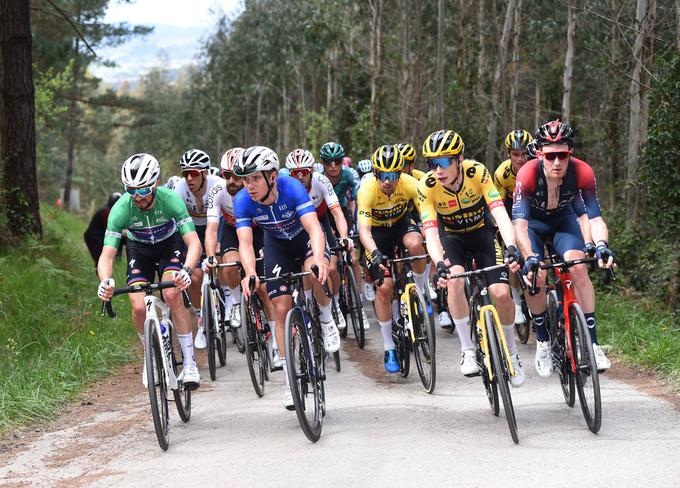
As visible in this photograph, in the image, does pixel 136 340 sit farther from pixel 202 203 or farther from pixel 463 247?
pixel 463 247

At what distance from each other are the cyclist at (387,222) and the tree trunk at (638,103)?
6376 millimetres

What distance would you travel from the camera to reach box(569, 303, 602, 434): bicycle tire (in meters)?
6.52

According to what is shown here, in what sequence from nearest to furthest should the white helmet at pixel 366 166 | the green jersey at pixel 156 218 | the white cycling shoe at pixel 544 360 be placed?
the white cycling shoe at pixel 544 360 < the green jersey at pixel 156 218 < the white helmet at pixel 366 166

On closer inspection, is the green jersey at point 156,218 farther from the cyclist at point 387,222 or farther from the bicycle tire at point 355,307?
the bicycle tire at point 355,307

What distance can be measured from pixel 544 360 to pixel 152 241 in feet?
12.1

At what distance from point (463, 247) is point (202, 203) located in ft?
12.8

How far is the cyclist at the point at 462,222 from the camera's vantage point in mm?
7348

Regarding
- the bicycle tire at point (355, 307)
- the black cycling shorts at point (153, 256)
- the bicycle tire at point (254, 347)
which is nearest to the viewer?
the black cycling shorts at point (153, 256)

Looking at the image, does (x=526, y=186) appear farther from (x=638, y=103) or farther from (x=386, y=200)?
(x=638, y=103)

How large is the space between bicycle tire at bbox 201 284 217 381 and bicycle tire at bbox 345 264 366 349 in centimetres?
206

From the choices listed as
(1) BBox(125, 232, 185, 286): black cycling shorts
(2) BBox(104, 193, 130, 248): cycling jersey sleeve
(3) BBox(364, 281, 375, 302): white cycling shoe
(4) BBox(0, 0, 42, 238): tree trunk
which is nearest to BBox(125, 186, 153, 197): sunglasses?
(2) BBox(104, 193, 130, 248): cycling jersey sleeve

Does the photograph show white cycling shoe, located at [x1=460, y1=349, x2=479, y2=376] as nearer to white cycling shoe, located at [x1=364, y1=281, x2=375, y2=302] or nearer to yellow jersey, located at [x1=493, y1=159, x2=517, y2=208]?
yellow jersey, located at [x1=493, y1=159, x2=517, y2=208]

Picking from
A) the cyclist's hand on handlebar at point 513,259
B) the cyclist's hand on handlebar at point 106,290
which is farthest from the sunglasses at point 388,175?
the cyclist's hand on handlebar at point 106,290

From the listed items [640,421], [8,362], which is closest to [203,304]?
[8,362]
